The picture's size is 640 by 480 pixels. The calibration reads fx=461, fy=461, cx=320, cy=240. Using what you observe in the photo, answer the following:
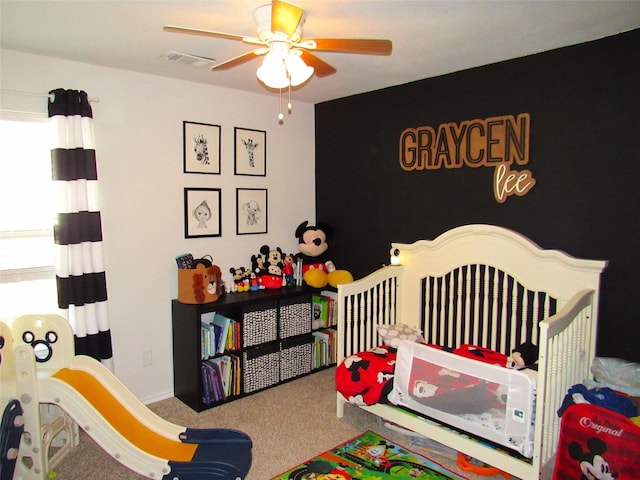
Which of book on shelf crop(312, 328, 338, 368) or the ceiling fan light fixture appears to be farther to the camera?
book on shelf crop(312, 328, 338, 368)

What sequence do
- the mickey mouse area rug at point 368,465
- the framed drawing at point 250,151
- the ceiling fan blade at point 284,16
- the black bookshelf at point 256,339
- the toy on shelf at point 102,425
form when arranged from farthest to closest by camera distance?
the framed drawing at point 250,151 < the black bookshelf at point 256,339 < the mickey mouse area rug at point 368,465 < the toy on shelf at point 102,425 < the ceiling fan blade at point 284,16

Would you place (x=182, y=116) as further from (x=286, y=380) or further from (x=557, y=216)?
(x=557, y=216)

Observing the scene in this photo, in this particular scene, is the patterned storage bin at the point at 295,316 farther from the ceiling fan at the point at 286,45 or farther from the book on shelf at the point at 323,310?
the ceiling fan at the point at 286,45

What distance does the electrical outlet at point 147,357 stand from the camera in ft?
10.9

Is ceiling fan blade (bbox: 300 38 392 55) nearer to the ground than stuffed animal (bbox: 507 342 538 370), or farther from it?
farther from it

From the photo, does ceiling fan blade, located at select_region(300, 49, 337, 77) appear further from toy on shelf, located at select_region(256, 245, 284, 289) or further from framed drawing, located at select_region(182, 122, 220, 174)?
toy on shelf, located at select_region(256, 245, 284, 289)

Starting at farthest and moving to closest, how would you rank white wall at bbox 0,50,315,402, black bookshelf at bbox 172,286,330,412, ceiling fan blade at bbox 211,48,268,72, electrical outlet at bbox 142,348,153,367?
1. electrical outlet at bbox 142,348,153,367
2. black bookshelf at bbox 172,286,330,412
3. white wall at bbox 0,50,315,402
4. ceiling fan blade at bbox 211,48,268,72

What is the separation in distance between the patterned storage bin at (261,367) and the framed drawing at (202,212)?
96cm

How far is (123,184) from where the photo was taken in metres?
3.16

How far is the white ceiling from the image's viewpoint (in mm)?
2062

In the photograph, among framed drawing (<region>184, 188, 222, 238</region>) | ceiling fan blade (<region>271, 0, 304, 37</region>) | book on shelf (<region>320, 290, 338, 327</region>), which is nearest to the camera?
ceiling fan blade (<region>271, 0, 304, 37</region>)

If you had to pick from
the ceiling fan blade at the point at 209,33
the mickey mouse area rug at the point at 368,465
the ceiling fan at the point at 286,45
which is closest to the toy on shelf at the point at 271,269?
the mickey mouse area rug at the point at 368,465

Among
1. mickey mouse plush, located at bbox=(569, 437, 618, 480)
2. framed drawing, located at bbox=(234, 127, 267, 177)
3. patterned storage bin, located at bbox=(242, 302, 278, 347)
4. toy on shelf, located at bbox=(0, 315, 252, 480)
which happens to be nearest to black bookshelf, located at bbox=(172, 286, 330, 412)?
patterned storage bin, located at bbox=(242, 302, 278, 347)

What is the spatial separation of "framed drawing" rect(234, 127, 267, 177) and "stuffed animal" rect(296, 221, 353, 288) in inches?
25.2
